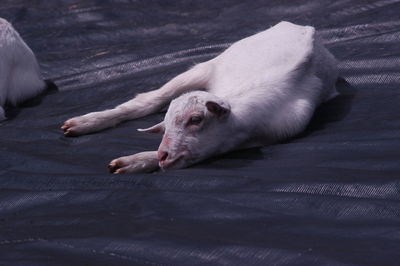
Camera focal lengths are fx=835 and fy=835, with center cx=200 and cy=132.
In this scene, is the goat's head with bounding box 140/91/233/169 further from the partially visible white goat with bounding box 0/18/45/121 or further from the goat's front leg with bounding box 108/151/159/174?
the partially visible white goat with bounding box 0/18/45/121

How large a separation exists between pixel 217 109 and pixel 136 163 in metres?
0.51

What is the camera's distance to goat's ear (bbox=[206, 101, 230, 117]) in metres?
4.06

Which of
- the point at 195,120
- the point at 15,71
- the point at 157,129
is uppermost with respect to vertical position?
the point at 195,120

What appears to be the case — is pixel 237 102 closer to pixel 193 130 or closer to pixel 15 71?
pixel 193 130

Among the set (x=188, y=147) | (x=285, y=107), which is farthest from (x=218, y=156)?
(x=285, y=107)

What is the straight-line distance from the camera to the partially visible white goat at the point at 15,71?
583cm

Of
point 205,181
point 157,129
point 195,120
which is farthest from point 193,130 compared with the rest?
point 205,181

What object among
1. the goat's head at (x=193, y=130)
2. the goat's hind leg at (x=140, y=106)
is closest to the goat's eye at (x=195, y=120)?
the goat's head at (x=193, y=130)

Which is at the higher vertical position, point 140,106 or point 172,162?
point 172,162

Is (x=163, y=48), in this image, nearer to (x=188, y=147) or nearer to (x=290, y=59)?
(x=290, y=59)

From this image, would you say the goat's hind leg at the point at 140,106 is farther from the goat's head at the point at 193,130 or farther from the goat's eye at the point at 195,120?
the goat's eye at the point at 195,120

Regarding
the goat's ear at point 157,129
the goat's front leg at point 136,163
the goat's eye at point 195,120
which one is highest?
the goat's eye at point 195,120

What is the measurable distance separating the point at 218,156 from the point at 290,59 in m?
1.02

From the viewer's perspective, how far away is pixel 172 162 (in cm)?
393
